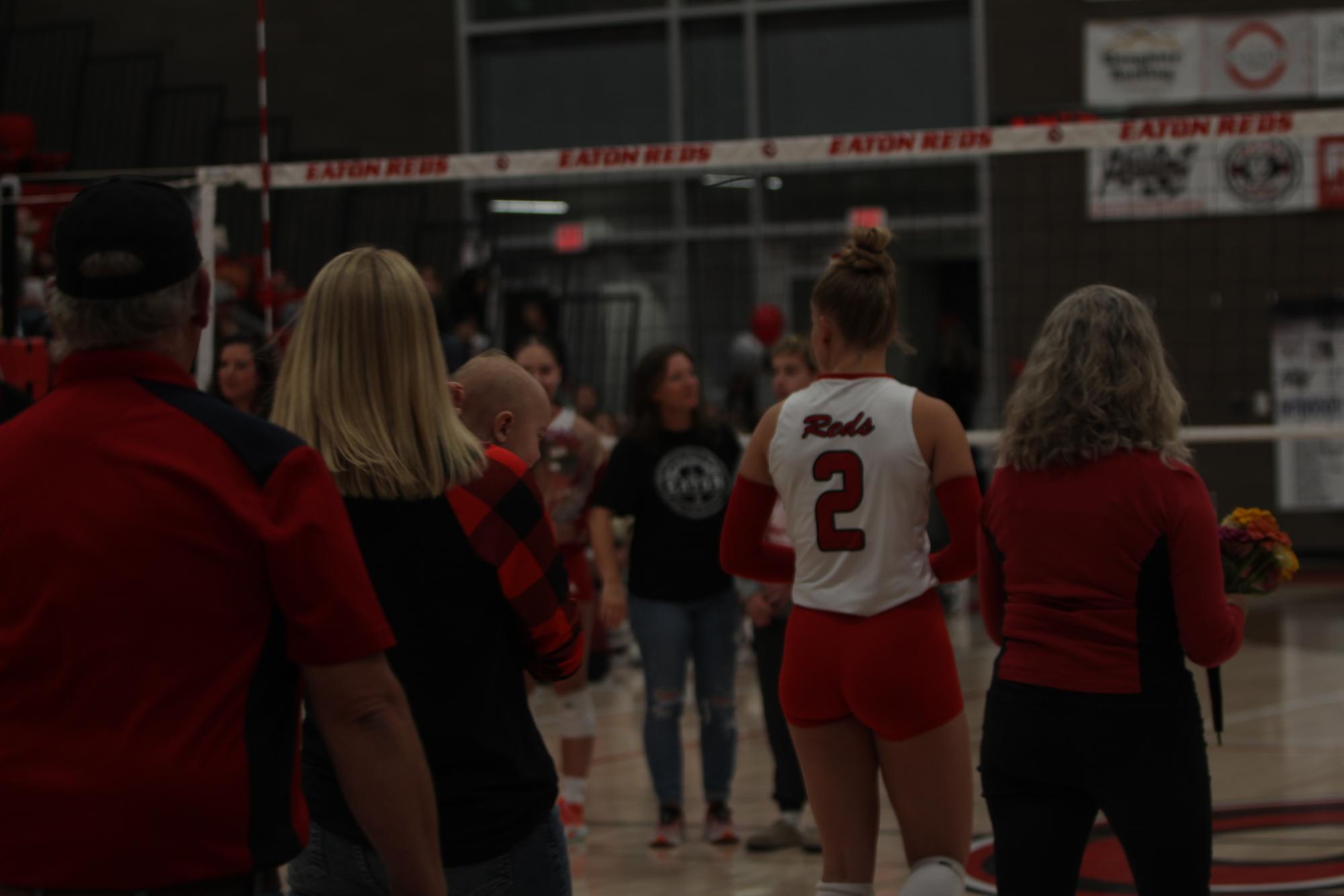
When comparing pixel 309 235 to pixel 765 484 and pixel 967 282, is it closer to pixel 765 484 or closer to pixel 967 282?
pixel 967 282

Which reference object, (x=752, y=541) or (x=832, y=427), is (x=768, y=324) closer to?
(x=752, y=541)

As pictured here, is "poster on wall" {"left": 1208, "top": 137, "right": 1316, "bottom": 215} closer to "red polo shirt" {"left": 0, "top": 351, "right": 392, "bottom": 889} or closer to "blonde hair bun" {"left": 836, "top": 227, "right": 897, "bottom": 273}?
"blonde hair bun" {"left": 836, "top": 227, "right": 897, "bottom": 273}

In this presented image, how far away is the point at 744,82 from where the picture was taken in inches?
554

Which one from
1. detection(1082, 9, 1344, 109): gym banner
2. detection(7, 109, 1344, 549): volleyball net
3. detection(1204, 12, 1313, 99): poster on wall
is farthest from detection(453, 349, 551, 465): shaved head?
detection(1204, 12, 1313, 99): poster on wall

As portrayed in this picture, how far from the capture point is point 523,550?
89.4 inches

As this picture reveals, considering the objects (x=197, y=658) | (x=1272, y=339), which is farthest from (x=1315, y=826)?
(x=1272, y=339)

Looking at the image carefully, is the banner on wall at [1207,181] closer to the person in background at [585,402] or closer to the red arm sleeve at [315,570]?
the person in background at [585,402]

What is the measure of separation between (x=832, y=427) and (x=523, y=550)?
1.24m

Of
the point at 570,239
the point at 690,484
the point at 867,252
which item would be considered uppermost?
the point at 570,239

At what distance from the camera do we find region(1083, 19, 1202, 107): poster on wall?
13.1 metres

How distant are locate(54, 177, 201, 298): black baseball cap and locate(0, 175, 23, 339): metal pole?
4909mm

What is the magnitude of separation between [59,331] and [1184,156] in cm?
1236

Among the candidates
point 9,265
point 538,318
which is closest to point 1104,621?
point 9,265

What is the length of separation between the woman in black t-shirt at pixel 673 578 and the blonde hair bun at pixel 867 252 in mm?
1963
